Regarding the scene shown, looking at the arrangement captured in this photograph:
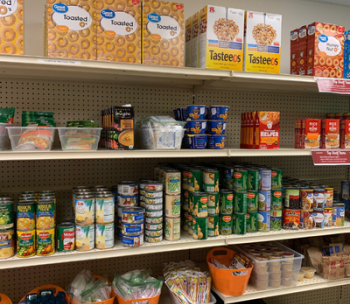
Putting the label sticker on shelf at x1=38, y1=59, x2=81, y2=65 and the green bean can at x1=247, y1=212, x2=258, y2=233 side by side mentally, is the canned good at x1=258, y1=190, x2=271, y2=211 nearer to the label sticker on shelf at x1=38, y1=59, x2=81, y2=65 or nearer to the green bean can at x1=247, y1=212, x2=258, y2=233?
the green bean can at x1=247, y1=212, x2=258, y2=233

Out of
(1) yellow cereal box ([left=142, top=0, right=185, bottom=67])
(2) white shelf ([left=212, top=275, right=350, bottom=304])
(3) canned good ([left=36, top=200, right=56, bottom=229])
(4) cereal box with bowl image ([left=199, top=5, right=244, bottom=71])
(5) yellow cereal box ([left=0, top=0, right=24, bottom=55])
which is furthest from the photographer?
(2) white shelf ([left=212, top=275, right=350, bottom=304])

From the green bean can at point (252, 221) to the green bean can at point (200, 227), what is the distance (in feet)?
1.18

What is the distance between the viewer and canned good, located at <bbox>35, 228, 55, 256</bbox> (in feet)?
5.53

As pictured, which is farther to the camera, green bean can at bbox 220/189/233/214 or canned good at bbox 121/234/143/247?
green bean can at bbox 220/189/233/214

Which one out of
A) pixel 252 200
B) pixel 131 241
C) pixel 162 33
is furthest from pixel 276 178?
pixel 162 33

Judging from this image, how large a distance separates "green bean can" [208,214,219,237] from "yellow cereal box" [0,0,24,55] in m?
1.49

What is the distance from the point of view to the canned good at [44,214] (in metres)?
1.68

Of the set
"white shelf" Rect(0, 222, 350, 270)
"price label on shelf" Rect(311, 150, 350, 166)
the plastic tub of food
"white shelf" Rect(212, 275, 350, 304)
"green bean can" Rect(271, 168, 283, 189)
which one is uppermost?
the plastic tub of food

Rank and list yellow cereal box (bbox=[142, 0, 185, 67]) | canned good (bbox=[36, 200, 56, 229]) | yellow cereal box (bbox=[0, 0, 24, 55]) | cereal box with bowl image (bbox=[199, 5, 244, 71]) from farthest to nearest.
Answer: cereal box with bowl image (bbox=[199, 5, 244, 71])
yellow cereal box (bbox=[142, 0, 185, 67])
canned good (bbox=[36, 200, 56, 229])
yellow cereal box (bbox=[0, 0, 24, 55])

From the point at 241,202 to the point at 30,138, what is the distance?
137 cm

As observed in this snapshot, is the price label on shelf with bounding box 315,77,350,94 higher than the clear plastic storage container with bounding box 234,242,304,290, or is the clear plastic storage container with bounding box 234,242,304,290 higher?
the price label on shelf with bounding box 315,77,350,94

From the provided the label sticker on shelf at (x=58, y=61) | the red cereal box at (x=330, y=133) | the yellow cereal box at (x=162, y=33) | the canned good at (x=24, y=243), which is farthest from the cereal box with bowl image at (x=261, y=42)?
the canned good at (x=24, y=243)

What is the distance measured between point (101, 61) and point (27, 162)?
971 mm

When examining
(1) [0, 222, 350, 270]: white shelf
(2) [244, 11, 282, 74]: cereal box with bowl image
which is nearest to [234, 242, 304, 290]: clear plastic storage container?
(1) [0, 222, 350, 270]: white shelf
